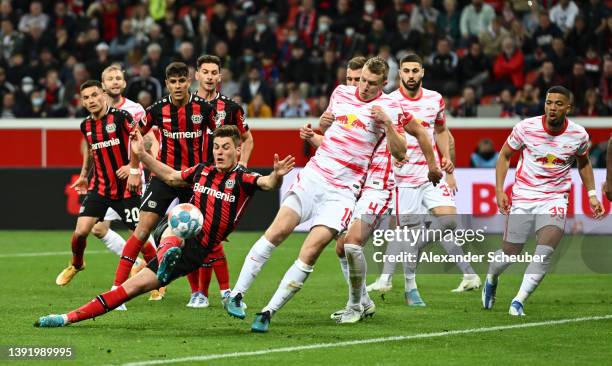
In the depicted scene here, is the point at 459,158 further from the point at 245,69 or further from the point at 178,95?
the point at 178,95

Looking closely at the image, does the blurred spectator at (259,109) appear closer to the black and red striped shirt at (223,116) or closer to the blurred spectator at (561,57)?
the blurred spectator at (561,57)

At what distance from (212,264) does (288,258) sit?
485cm

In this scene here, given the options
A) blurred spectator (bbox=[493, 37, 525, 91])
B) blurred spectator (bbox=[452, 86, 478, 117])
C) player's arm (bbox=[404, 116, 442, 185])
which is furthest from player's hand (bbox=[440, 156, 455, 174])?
blurred spectator (bbox=[493, 37, 525, 91])

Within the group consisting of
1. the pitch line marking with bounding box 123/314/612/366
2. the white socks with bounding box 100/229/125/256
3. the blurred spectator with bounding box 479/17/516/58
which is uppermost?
the blurred spectator with bounding box 479/17/516/58

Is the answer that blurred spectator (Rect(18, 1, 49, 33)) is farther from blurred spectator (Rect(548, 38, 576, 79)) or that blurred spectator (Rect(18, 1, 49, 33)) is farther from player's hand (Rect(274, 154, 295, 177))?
player's hand (Rect(274, 154, 295, 177))

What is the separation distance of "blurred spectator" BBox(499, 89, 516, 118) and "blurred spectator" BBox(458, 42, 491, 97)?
101 cm

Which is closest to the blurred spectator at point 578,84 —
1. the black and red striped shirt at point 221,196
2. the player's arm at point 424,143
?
the player's arm at point 424,143

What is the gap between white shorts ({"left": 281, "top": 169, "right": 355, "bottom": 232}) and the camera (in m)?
9.84

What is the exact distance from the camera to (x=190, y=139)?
11500 mm

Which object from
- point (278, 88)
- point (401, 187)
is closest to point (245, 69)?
point (278, 88)

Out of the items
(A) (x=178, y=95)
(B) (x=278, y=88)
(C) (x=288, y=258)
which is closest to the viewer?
(A) (x=178, y=95)

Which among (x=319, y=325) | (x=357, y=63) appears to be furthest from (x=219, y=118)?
(x=319, y=325)

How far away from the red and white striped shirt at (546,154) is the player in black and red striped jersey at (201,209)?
107 inches

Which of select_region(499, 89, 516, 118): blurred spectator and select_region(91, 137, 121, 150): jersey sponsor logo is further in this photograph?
select_region(499, 89, 516, 118): blurred spectator
